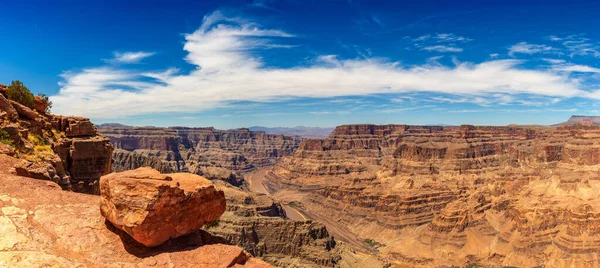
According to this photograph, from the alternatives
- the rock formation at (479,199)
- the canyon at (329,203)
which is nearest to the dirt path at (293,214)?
the canyon at (329,203)

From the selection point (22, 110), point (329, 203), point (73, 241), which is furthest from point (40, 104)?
point (329, 203)

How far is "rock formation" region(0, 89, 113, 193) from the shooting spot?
19.6 metres

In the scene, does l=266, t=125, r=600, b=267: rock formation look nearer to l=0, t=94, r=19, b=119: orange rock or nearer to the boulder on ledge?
l=0, t=94, r=19, b=119: orange rock

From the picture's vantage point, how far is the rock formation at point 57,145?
19625 mm

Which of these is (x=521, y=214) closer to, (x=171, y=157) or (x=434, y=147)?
(x=434, y=147)

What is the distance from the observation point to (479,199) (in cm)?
9894

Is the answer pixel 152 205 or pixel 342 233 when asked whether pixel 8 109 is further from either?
pixel 342 233

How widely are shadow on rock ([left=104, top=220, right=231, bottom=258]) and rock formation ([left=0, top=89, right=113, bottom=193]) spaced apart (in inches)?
297

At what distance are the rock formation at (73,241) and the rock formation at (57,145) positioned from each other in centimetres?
469

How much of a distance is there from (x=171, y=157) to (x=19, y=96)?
524 feet

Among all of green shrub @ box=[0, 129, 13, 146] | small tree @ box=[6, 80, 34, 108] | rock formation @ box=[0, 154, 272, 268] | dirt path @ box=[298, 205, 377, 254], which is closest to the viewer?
rock formation @ box=[0, 154, 272, 268]

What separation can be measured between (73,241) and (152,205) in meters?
2.73

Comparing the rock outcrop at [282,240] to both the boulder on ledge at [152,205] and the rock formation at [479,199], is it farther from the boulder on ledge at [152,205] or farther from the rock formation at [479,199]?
the boulder on ledge at [152,205]

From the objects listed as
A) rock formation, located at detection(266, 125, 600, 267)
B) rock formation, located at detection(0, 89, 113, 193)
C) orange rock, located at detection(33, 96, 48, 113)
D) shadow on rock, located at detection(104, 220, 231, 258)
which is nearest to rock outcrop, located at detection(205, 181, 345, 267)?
rock formation, located at detection(266, 125, 600, 267)
